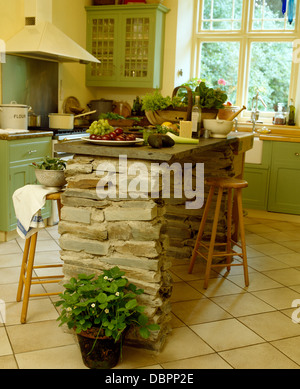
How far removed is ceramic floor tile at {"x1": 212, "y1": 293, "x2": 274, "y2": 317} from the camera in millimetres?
3041

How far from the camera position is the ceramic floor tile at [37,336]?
2480 mm

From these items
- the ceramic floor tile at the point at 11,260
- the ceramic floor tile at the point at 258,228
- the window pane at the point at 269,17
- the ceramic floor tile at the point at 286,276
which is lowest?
the ceramic floor tile at the point at 286,276

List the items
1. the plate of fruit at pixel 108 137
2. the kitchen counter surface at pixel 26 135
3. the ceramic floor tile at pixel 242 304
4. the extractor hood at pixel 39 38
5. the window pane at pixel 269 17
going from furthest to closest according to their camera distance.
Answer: the window pane at pixel 269 17 < the extractor hood at pixel 39 38 < the kitchen counter surface at pixel 26 135 < the ceramic floor tile at pixel 242 304 < the plate of fruit at pixel 108 137

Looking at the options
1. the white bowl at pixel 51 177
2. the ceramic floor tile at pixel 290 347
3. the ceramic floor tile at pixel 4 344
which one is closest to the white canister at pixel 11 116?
the white bowl at pixel 51 177

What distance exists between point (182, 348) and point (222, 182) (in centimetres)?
140

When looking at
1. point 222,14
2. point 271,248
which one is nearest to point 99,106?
point 222,14

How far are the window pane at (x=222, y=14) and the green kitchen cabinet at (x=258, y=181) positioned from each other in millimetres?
1982

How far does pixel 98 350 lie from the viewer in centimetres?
226

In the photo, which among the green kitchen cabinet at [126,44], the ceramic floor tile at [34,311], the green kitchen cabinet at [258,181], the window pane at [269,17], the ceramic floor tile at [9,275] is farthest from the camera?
the window pane at [269,17]

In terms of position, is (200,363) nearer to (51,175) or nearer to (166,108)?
(51,175)

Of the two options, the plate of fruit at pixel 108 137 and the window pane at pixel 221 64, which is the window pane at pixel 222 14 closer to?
the window pane at pixel 221 64

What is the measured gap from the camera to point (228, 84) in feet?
21.4

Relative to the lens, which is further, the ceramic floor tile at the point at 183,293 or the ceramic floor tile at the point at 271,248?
the ceramic floor tile at the point at 271,248

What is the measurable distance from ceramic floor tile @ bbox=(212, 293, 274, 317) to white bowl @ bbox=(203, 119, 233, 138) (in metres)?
1.20
